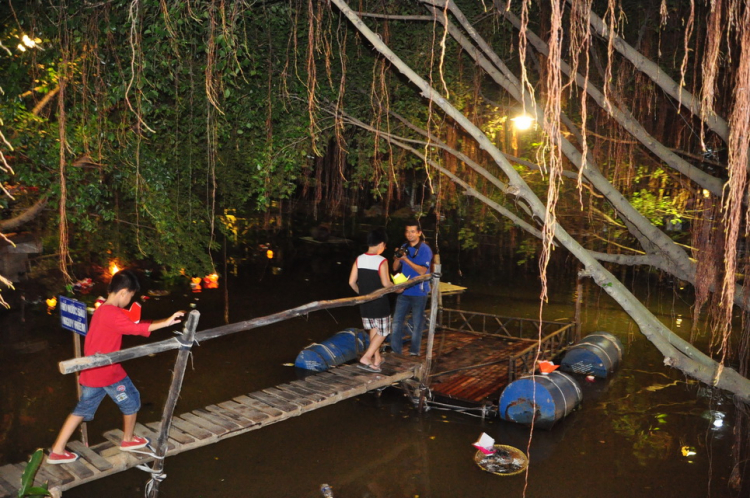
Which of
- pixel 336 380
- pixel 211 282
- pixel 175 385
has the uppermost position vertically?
pixel 175 385

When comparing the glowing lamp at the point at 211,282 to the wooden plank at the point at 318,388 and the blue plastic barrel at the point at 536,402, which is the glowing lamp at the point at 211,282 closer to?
the wooden plank at the point at 318,388

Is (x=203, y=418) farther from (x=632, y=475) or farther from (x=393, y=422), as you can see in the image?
(x=632, y=475)

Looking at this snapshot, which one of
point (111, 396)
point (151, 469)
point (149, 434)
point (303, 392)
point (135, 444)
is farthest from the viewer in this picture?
point (303, 392)

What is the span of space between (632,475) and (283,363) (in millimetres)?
6080

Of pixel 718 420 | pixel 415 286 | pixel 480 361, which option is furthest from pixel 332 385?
pixel 718 420

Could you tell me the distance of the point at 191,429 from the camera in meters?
5.77

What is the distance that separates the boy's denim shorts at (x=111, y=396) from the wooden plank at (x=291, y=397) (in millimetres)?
1740

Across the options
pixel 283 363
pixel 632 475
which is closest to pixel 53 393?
pixel 283 363

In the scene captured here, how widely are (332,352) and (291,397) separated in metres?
3.77

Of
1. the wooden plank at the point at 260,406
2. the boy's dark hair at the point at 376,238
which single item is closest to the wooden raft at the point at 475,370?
the boy's dark hair at the point at 376,238

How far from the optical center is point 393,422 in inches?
340

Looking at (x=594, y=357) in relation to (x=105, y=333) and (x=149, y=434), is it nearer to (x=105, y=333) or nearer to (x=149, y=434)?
(x=149, y=434)

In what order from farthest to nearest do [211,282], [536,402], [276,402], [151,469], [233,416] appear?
[211,282] → [536,402] → [276,402] → [233,416] → [151,469]

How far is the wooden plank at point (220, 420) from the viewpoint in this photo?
19.2ft
